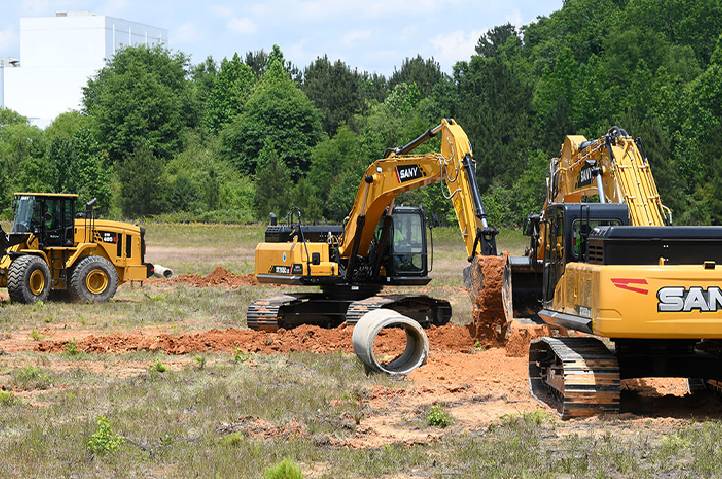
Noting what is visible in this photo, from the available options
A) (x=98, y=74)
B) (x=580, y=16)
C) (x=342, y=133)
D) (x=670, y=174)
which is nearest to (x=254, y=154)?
(x=342, y=133)

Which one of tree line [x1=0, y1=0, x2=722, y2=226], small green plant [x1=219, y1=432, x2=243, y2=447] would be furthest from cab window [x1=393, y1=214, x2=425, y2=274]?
tree line [x1=0, y1=0, x2=722, y2=226]

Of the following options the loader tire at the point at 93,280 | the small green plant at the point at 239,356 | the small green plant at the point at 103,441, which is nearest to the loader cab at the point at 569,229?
the small green plant at the point at 239,356

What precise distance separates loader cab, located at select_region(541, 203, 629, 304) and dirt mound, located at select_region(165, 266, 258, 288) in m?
24.2

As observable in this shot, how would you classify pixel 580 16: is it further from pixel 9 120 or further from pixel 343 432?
pixel 343 432

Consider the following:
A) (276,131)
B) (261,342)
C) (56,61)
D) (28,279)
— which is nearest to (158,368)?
(261,342)

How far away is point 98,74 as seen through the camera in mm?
129125

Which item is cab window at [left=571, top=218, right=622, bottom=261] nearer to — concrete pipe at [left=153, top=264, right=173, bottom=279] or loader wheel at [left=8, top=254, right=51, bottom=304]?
loader wheel at [left=8, top=254, right=51, bottom=304]

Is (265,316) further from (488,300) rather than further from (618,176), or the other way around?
(618,176)

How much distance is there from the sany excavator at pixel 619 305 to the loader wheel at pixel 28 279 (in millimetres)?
16184

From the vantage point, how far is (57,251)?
30594mm

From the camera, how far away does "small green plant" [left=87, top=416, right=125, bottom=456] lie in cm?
1205

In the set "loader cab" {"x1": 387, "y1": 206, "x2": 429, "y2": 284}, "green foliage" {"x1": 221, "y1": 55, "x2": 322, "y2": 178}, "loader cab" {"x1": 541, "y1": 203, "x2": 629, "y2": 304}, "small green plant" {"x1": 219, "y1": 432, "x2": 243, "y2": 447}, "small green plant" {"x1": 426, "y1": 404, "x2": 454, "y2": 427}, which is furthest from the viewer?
"green foliage" {"x1": 221, "y1": 55, "x2": 322, "y2": 178}

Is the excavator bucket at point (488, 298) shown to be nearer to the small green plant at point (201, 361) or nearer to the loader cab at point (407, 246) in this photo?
the loader cab at point (407, 246)

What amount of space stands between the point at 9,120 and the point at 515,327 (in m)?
119
